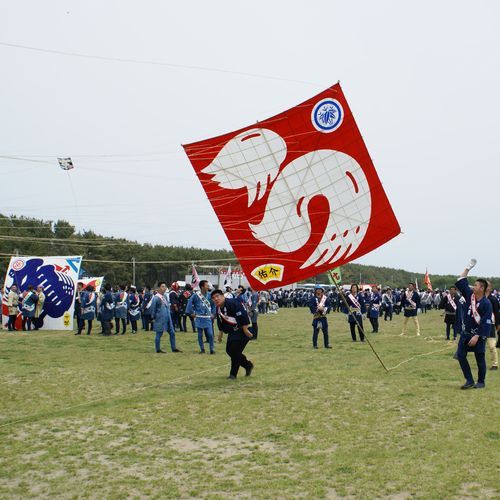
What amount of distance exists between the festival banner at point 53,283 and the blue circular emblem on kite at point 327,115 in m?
15.0

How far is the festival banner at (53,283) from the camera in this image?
2391cm

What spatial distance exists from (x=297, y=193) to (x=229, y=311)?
8.57ft

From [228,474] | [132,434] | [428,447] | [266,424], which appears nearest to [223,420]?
[266,424]

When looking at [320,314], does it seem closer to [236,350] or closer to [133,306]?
[236,350]

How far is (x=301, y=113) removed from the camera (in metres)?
11.5

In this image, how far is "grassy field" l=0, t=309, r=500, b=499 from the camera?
564cm

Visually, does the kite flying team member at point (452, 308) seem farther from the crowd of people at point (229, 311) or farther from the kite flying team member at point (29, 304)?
the kite flying team member at point (29, 304)

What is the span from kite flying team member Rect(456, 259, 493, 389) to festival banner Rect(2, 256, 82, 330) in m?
16.9

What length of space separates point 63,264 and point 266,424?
58.9 ft

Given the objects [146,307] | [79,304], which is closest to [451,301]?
[146,307]

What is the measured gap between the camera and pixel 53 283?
23.9 m

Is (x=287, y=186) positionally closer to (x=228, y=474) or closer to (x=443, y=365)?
(x=443, y=365)

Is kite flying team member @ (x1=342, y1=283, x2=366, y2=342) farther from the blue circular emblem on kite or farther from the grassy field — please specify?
the blue circular emblem on kite

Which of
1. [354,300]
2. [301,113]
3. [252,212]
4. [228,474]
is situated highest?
[301,113]
